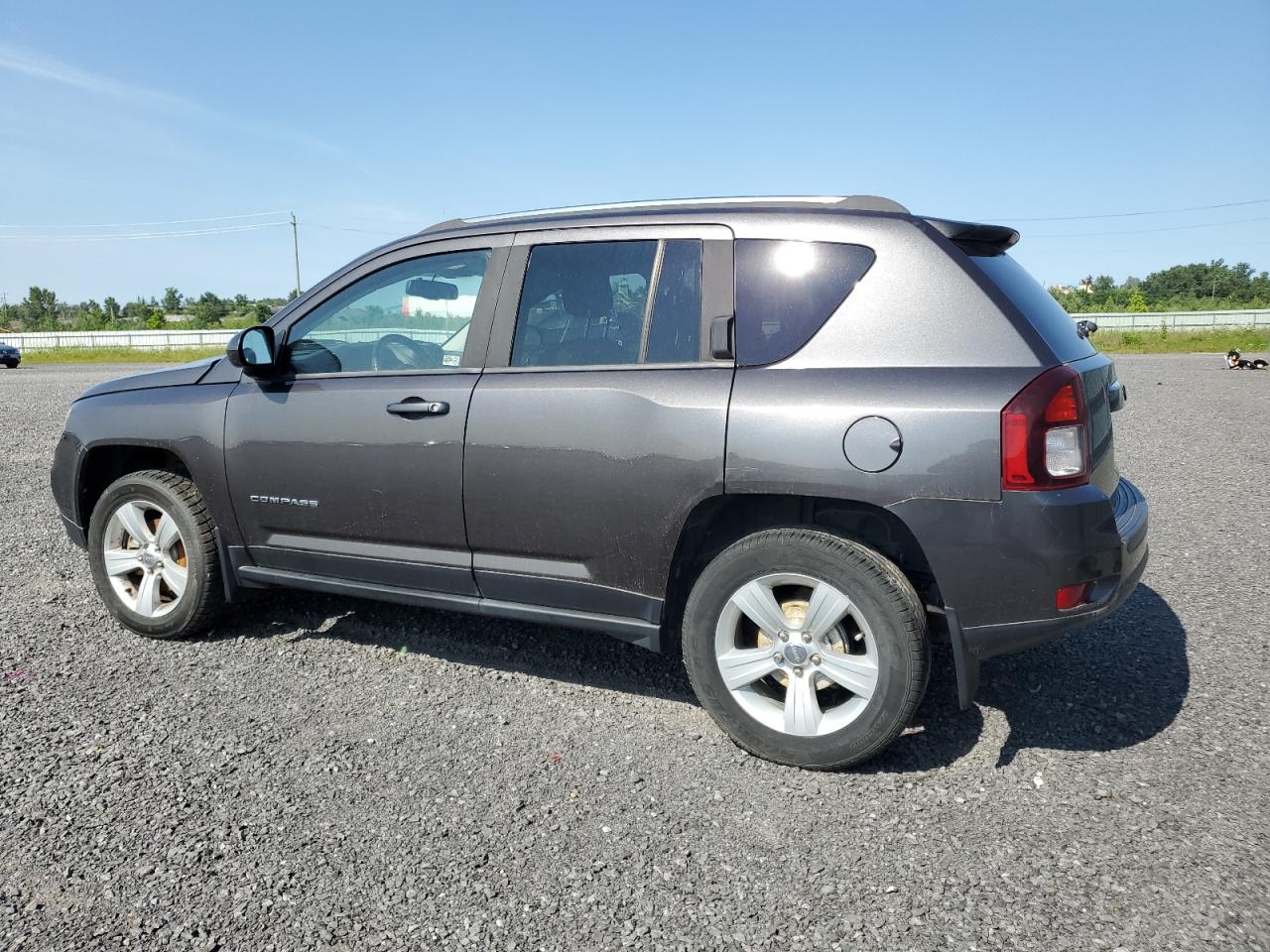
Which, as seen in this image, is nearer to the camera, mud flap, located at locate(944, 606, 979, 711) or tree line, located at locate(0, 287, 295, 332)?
mud flap, located at locate(944, 606, 979, 711)

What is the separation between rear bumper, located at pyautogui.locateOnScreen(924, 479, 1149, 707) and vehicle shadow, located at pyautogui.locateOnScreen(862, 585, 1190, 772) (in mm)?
422

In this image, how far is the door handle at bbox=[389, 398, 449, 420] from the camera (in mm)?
3494

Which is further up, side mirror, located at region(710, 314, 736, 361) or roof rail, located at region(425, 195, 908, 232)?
roof rail, located at region(425, 195, 908, 232)

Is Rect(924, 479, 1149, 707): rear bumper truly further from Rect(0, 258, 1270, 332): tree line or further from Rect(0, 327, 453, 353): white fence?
Rect(0, 258, 1270, 332): tree line

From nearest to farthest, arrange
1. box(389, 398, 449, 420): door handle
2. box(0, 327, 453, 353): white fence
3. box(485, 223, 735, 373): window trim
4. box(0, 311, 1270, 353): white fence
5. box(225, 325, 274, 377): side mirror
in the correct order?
box(485, 223, 735, 373): window trim
box(389, 398, 449, 420): door handle
box(225, 325, 274, 377): side mirror
box(0, 311, 1270, 353): white fence
box(0, 327, 453, 353): white fence

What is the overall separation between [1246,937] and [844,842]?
3.19 ft

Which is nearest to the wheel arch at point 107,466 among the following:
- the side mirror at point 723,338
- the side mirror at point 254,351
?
the side mirror at point 254,351

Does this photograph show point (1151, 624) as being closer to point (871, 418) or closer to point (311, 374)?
point (871, 418)

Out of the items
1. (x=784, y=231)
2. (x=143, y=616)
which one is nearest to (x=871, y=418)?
(x=784, y=231)

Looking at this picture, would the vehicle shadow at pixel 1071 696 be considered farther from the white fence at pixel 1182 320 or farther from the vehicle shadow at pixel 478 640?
the white fence at pixel 1182 320

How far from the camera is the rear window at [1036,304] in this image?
2.91 m

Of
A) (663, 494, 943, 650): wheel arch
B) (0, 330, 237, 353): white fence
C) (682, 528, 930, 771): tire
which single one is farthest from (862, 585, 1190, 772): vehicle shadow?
(0, 330, 237, 353): white fence

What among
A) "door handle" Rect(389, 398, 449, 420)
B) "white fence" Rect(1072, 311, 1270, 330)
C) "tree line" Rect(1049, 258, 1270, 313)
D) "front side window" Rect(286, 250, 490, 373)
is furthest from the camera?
"tree line" Rect(1049, 258, 1270, 313)

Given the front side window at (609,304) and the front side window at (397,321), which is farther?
the front side window at (397,321)
